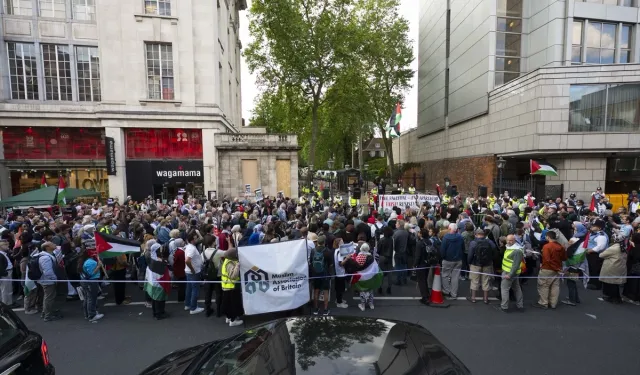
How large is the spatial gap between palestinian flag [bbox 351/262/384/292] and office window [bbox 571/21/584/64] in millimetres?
22957

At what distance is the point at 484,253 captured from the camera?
727 centimetres

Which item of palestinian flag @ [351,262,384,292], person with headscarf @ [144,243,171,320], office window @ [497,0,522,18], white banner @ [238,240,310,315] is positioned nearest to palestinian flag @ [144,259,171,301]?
person with headscarf @ [144,243,171,320]

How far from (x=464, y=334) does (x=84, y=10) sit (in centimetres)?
2914

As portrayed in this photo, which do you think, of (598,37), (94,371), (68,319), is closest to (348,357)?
(94,371)

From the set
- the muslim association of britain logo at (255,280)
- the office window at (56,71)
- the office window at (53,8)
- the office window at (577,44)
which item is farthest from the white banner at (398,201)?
the office window at (53,8)

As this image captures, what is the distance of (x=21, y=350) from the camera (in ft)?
11.3

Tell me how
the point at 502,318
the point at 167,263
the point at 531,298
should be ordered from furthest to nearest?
the point at 531,298, the point at 167,263, the point at 502,318

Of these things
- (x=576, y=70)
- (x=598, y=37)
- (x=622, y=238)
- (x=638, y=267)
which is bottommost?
(x=638, y=267)

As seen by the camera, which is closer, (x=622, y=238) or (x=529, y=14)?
(x=622, y=238)

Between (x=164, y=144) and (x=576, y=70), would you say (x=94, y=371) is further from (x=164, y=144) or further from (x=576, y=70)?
(x=576, y=70)

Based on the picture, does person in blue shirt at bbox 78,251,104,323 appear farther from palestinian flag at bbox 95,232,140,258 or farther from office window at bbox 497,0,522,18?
office window at bbox 497,0,522,18

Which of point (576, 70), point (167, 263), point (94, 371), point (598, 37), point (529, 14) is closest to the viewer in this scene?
point (94, 371)

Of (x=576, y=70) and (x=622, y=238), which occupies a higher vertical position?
(x=576, y=70)

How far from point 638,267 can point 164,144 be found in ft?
82.7
